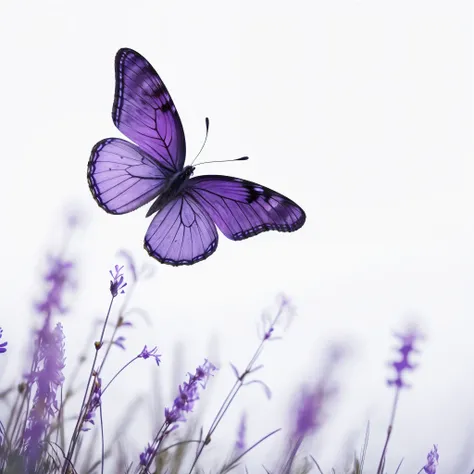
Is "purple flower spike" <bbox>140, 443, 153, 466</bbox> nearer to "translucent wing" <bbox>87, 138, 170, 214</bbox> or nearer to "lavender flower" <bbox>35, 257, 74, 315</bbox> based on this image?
"lavender flower" <bbox>35, 257, 74, 315</bbox>

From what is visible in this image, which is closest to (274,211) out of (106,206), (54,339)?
(106,206)

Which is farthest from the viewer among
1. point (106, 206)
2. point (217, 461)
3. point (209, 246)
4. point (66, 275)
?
point (209, 246)

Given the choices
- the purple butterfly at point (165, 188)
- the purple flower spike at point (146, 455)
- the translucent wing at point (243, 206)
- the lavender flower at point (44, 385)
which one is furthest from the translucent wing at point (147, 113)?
the purple flower spike at point (146, 455)

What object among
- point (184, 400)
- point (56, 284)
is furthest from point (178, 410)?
point (56, 284)

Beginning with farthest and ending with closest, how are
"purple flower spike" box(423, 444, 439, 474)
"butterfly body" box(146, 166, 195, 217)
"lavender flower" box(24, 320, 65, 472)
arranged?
"butterfly body" box(146, 166, 195, 217) → "purple flower spike" box(423, 444, 439, 474) → "lavender flower" box(24, 320, 65, 472)

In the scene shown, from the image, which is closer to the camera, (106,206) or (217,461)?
(217,461)

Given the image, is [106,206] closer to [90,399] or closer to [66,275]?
[66,275]

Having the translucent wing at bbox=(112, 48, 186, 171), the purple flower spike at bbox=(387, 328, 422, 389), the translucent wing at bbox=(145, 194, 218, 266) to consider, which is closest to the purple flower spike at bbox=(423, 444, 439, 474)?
the purple flower spike at bbox=(387, 328, 422, 389)
